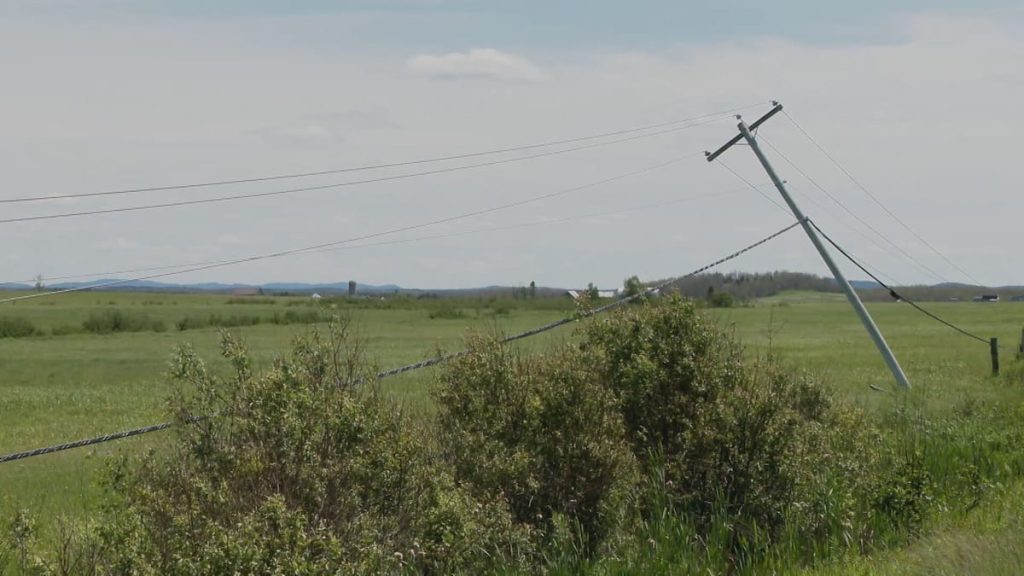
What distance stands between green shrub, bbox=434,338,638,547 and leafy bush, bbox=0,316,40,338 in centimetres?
6647

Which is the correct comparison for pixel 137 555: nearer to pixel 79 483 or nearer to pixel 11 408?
pixel 79 483

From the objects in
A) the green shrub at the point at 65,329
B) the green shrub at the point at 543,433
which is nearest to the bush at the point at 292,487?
the green shrub at the point at 543,433

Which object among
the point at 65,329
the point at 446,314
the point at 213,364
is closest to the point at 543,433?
the point at 213,364

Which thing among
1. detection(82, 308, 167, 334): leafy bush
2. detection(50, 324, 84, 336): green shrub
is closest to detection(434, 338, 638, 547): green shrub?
detection(50, 324, 84, 336): green shrub

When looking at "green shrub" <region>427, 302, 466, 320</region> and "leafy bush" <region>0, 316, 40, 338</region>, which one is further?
"green shrub" <region>427, 302, 466, 320</region>

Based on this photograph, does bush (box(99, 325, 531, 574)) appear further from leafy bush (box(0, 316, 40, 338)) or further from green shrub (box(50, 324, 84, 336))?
green shrub (box(50, 324, 84, 336))

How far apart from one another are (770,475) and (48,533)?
8.96m

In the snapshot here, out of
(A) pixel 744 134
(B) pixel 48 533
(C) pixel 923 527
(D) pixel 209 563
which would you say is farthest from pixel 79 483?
(A) pixel 744 134

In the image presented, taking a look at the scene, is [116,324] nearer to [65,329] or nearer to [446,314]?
[65,329]

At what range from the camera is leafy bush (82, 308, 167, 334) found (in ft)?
266

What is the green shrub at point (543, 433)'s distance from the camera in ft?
48.3

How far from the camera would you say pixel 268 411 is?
11.8 metres

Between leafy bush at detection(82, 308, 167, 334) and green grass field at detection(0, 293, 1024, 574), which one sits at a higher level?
leafy bush at detection(82, 308, 167, 334)

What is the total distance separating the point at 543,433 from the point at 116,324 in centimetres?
7307
